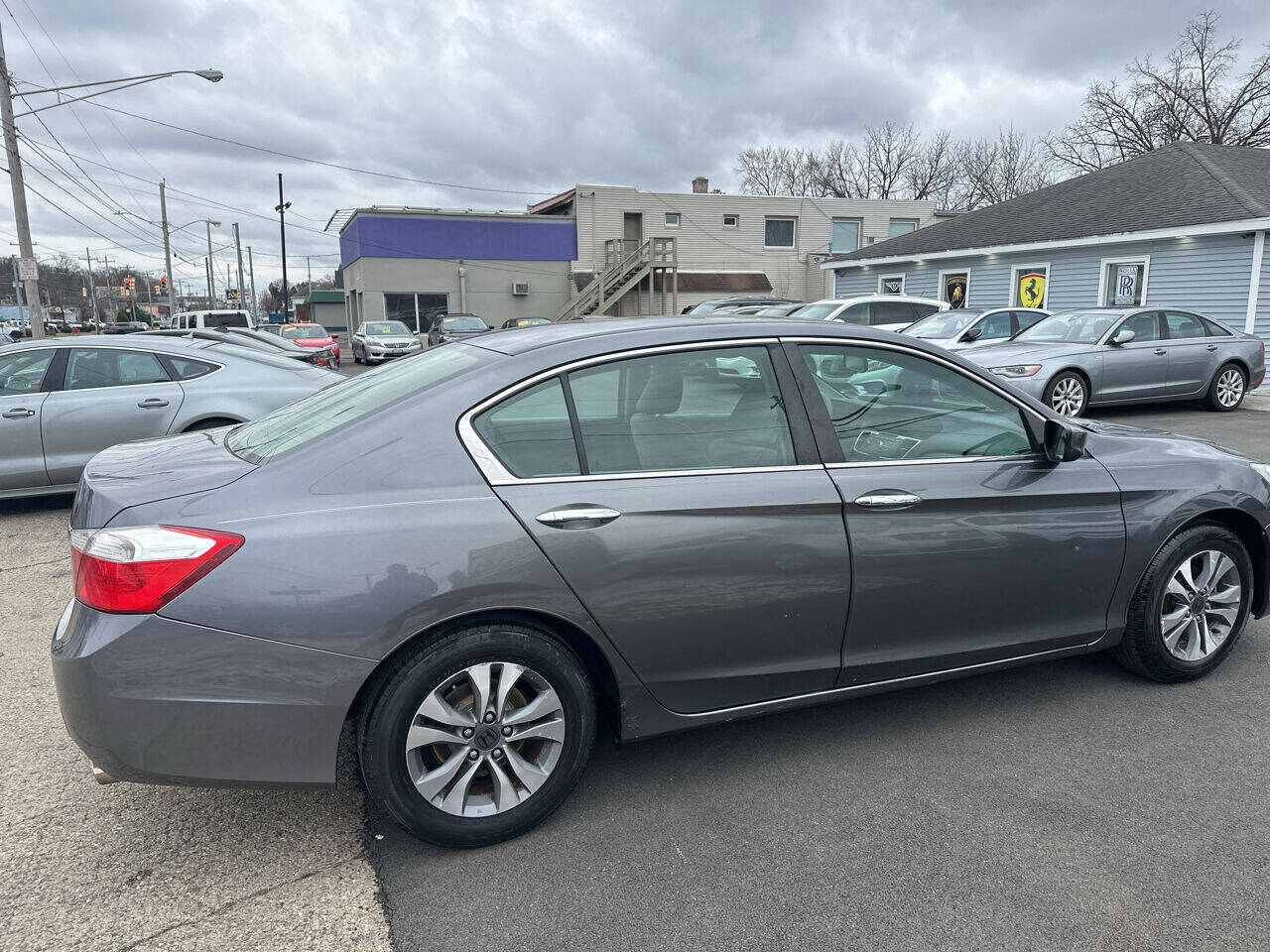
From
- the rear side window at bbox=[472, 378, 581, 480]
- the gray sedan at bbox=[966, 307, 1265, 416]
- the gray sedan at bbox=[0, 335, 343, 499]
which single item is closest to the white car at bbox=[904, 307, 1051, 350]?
the gray sedan at bbox=[966, 307, 1265, 416]

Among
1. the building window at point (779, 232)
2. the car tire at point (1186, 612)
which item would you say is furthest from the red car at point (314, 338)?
the car tire at point (1186, 612)

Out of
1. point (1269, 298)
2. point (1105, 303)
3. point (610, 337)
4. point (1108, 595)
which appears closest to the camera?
point (610, 337)

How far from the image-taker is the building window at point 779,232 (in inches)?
1606

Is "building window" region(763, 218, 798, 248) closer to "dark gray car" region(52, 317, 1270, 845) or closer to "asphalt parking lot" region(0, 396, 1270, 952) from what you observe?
"dark gray car" region(52, 317, 1270, 845)

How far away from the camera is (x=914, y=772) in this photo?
316 centimetres

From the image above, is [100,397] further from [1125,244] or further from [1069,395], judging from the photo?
[1125,244]

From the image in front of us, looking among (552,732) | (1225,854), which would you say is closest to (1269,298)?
(1225,854)

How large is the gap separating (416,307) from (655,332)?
3740 centimetres

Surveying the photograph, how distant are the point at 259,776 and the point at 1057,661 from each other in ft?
11.2

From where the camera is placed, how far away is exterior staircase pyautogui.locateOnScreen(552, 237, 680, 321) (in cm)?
3638

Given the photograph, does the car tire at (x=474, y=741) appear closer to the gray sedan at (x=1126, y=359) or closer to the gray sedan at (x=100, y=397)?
the gray sedan at (x=100, y=397)

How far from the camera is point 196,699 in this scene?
242 centimetres

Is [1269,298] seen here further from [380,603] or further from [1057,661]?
[380,603]

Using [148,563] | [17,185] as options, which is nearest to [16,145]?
[17,185]
